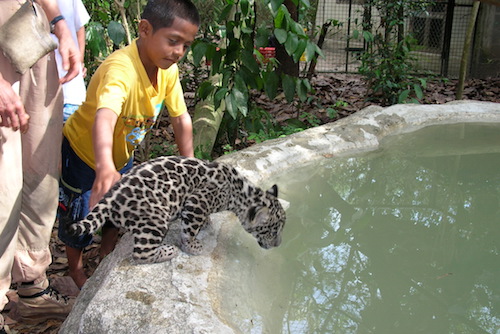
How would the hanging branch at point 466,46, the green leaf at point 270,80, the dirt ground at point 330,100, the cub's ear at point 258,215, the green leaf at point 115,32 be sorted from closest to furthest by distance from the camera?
the cub's ear at point 258,215 → the dirt ground at point 330,100 → the green leaf at point 115,32 → the green leaf at point 270,80 → the hanging branch at point 466,46

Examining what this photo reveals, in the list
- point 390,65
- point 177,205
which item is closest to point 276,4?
point 177,205

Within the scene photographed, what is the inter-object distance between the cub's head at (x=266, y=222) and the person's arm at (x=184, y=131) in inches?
24.3

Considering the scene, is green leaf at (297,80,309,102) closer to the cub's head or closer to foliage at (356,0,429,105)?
foliage at (356,0,429,105)

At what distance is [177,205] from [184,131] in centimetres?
72

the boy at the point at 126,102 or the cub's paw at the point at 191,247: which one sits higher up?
the boy at the point at 126,102

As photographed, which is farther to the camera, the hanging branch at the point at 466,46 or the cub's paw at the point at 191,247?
the hanging branch at the point at 466,46

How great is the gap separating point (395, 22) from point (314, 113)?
182 cm

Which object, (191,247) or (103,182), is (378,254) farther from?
(103,182)

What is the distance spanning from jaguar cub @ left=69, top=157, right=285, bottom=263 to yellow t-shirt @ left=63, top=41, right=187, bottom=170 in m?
0.40

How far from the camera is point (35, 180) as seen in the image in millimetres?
2738

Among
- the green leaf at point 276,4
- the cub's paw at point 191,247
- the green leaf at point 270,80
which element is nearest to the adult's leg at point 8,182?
the cub's paw at point 191,247

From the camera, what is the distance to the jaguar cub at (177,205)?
8.14 ft

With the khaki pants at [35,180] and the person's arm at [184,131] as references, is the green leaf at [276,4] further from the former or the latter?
the khaki pants at [35,180]

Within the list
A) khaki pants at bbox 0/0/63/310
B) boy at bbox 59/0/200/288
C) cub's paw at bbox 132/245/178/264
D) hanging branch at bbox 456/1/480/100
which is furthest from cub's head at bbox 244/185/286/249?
hanging branch at bbox 456/1/480/100
